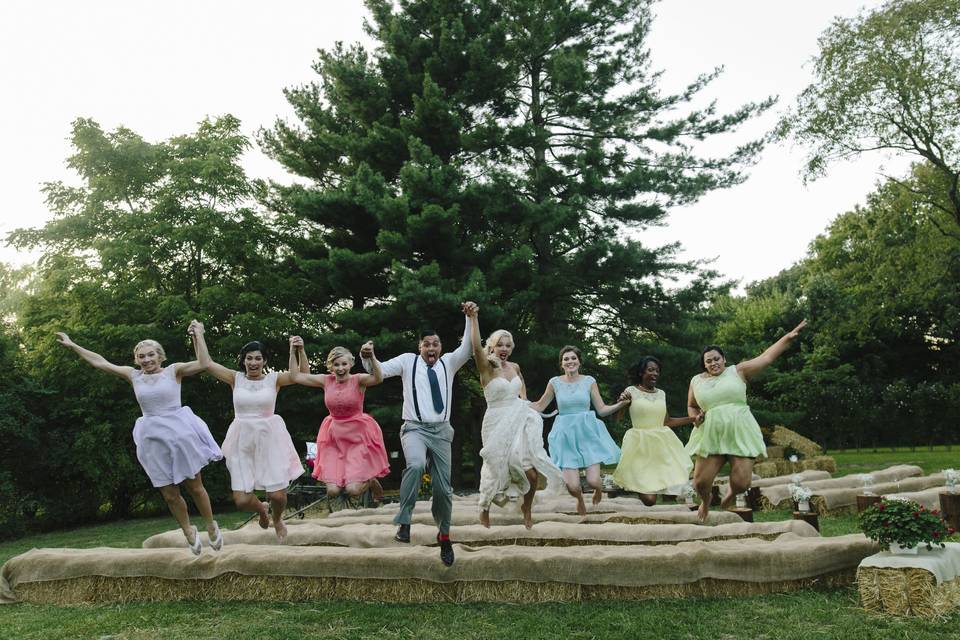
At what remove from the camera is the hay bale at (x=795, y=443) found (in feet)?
76.8

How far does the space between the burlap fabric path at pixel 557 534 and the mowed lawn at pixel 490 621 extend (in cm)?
129

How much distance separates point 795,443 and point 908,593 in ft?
63.5

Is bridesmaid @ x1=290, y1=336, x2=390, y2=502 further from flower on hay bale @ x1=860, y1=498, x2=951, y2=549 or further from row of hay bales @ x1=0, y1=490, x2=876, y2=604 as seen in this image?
flower on hay bale @ x1=860, y1=498, x2=951, y2=549

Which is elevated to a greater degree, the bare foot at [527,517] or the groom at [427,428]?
the groom at [427,428]

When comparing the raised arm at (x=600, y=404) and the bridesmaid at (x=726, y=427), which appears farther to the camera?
the raised arm at (x=600, y=404)

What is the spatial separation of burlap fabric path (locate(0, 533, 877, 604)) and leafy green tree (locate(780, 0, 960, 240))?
19756 millimetres

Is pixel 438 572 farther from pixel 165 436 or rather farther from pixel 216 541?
pixel 165 436

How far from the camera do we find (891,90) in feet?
75.0

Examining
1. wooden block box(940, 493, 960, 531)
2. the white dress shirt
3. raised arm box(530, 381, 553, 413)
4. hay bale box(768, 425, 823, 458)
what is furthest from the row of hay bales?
hay bale box(768, 425, 823, 458)

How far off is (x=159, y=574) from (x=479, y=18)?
19.3 m

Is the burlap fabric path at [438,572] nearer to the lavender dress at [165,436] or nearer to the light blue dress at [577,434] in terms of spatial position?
the lavender dress at [165,436]

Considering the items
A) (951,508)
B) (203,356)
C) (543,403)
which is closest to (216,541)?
(203,356)

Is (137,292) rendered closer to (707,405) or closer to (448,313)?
(448,313)

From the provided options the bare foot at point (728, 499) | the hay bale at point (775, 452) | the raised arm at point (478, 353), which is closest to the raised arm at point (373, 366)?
the raised arm at point (478, 353)
